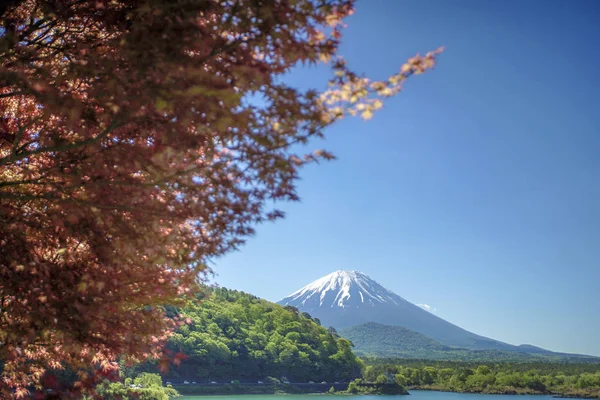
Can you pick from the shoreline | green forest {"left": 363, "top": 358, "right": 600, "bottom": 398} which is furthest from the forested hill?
the shoreline

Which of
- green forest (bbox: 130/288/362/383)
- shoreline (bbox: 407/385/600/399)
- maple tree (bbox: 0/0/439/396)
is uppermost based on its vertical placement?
maple tree (bbox: 0/0/439/396)

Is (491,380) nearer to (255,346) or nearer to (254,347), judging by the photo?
(255,346)

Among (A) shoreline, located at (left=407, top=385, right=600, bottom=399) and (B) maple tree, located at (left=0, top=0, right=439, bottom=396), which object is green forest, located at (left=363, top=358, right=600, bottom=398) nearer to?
(A) shoreline, located at (left=407, top=385, right=600, bottom=399)

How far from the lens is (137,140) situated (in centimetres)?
281

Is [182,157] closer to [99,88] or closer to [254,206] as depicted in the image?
[254,206]

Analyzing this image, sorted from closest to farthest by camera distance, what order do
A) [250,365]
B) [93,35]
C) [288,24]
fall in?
[288,24] → [93,35] → [250,365]

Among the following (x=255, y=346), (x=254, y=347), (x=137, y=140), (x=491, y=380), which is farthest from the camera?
(x=491, y=380)

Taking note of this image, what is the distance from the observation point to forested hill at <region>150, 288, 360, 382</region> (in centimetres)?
5341

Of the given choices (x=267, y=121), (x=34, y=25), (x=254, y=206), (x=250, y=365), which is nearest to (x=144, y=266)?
(x=254, y=206)

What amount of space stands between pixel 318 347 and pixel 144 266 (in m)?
67.0

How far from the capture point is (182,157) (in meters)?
2.46

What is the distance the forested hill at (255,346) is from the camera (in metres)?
53.4

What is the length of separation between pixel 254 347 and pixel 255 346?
23cm

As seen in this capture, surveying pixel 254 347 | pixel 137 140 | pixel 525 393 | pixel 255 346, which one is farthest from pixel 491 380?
pixel 137 140
